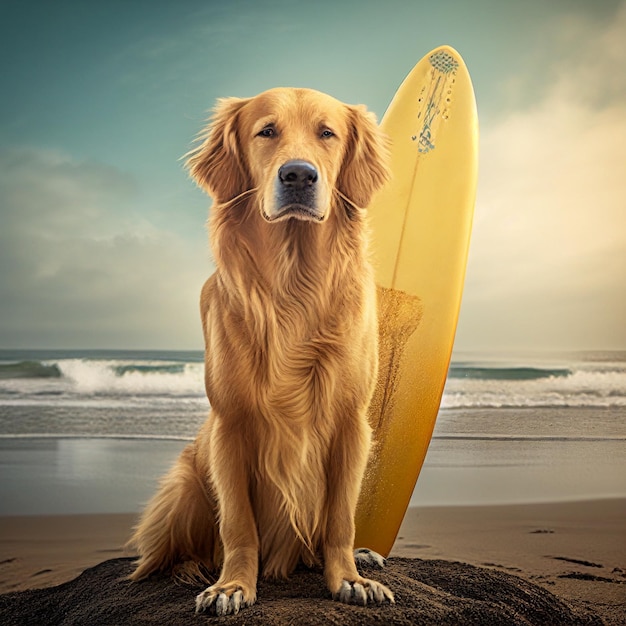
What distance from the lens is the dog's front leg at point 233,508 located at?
1507 millimetres

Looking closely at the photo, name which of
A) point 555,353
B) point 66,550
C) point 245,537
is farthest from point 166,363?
point 245,537

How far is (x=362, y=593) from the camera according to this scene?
148 centimetres

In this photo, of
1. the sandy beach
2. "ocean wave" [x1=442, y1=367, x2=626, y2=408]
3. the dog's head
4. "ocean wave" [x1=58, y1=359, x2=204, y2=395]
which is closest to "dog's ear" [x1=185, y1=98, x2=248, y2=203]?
the dog's head

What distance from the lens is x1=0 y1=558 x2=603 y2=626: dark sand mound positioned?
145 cm

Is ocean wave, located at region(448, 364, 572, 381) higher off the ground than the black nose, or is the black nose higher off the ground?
the black nose

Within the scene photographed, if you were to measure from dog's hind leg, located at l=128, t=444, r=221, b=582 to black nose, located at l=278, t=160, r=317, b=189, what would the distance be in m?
0.74

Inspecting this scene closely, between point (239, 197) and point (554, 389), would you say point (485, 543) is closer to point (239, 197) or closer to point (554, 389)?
point (239, 197)

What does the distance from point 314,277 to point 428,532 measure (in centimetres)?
182

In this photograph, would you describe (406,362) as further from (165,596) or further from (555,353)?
(555,353)

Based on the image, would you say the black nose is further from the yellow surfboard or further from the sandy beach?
the sandy beach

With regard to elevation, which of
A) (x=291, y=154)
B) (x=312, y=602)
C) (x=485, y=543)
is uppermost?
(x=291, y=154)

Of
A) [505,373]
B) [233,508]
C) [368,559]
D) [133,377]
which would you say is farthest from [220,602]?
[505,373]

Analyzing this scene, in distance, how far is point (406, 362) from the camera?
194 cm

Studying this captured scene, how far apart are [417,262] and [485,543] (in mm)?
1503
